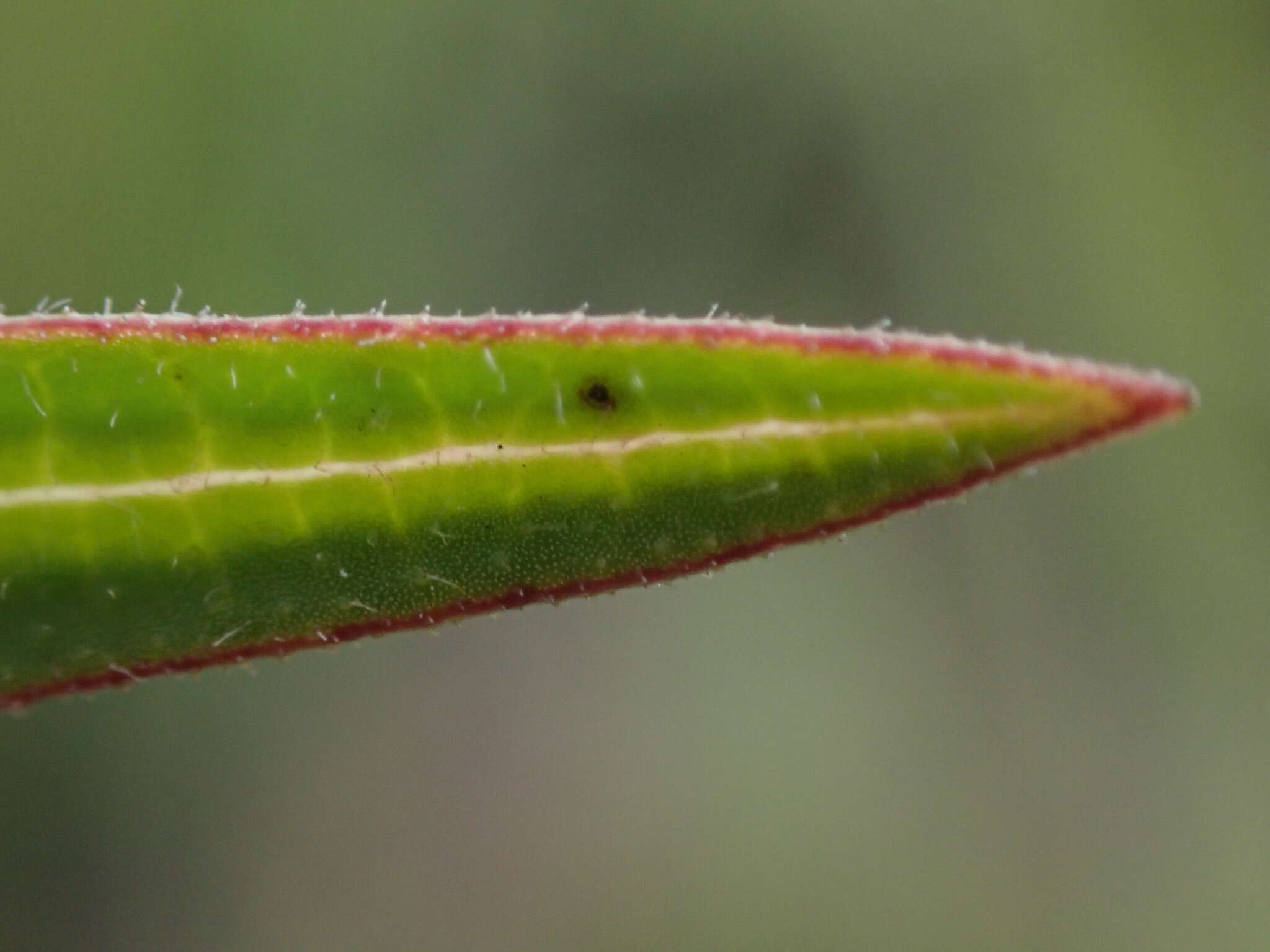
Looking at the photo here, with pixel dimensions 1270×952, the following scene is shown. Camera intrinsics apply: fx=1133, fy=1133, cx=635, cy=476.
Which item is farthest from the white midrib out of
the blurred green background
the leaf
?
the blurred green background

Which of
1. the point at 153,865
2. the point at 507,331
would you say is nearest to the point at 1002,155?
the point at 507,331

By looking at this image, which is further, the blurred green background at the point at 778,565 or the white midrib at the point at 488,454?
the blurred green background at the point at 778,565

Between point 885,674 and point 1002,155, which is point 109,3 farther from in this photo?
point 885,674

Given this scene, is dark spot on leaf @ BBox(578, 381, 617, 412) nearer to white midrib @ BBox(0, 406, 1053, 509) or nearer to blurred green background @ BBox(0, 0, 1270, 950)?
white midrib @ BBox(0, 406, 1053, 509)

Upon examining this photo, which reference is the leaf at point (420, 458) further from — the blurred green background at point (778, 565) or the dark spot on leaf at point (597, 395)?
the blurred green background at point (778, 565)

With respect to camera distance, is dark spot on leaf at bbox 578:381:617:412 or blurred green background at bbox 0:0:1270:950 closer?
dark spot on leaf at bbox 578:381:617:412

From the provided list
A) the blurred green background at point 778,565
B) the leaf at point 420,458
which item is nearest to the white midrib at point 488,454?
the leaf at point 420,458

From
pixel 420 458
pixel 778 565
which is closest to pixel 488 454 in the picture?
pixel 420 458
